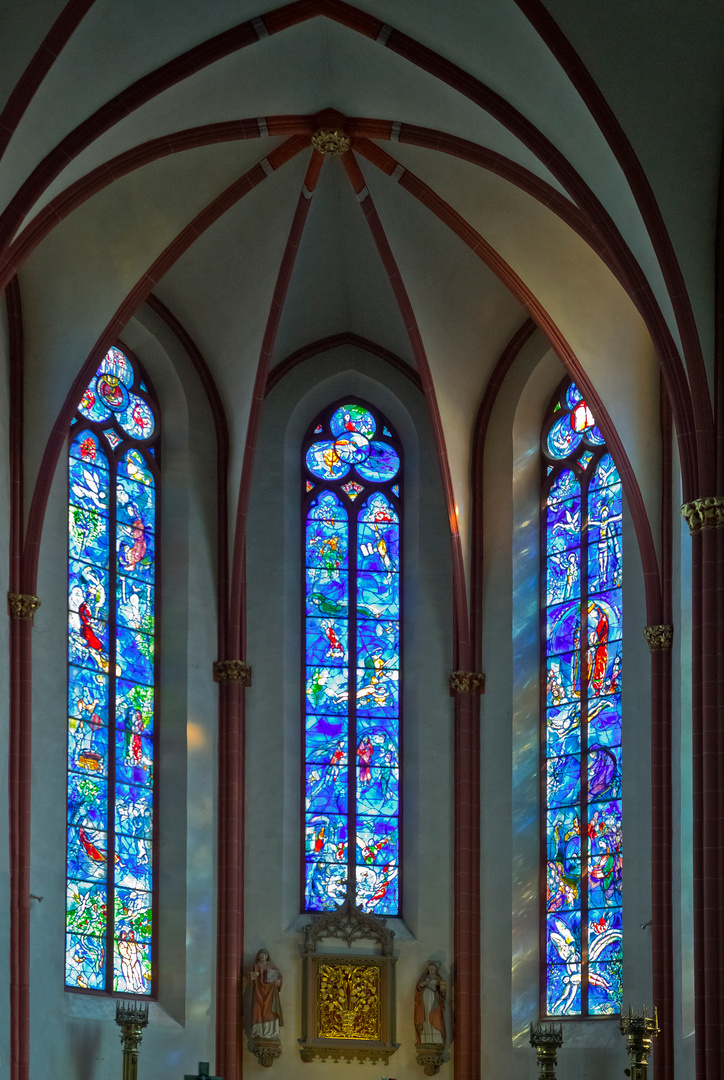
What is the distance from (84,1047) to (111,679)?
15.2 ft

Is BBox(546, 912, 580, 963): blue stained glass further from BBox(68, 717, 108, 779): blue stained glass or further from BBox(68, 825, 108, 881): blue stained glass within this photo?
BBox(68, 717, 108, 779): blue stained glass

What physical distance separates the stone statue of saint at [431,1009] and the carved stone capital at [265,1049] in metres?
1.80

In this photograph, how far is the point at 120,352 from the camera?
2594cm

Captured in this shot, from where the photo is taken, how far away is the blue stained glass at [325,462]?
27.3 metres

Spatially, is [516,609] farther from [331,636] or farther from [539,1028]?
[539,1028]

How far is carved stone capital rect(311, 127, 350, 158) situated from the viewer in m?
23.2

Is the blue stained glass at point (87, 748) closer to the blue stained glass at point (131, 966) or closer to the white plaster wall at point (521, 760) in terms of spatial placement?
the blue stained glass at point (131, 966)

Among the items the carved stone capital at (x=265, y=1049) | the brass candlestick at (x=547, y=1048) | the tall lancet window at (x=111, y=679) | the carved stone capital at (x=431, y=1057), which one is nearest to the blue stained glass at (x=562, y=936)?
the carved stone capital at (x=431, y=1057)

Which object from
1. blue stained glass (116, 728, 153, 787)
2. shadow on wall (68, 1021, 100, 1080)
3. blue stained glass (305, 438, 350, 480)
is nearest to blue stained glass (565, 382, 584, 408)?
blue stained glass (305, 438, 350, 480)

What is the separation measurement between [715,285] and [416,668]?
27.3 feet

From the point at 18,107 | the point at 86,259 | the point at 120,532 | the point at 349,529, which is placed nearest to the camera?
the point at 18,107

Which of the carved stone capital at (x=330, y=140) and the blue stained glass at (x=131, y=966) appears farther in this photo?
the blue stained glass at (x=131, y=966)

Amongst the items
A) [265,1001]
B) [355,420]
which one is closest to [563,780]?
[265,1001]

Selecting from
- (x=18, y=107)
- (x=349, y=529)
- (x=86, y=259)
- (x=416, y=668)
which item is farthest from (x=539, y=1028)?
(x=18, y=107)
